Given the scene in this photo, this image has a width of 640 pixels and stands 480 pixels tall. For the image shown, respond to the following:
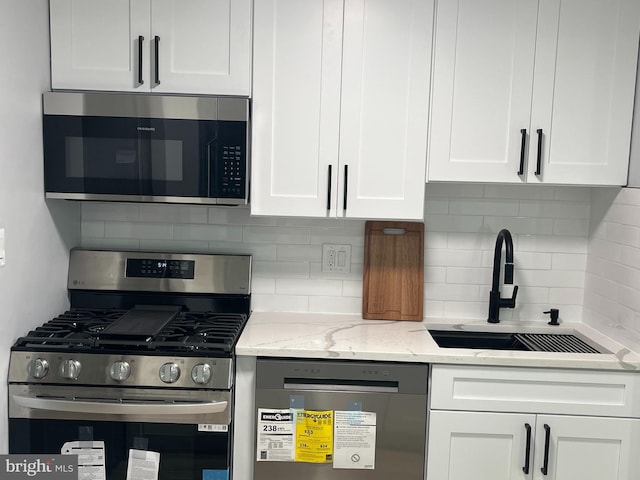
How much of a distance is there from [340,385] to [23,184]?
1.34 meters

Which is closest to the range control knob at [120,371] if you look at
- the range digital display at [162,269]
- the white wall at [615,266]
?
the range digital display at [162,269]

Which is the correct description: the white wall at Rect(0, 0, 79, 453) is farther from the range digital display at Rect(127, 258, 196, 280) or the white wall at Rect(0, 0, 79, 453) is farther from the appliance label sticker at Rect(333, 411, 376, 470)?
the appliance label sticker at Rect(333, 411, 376, 470)

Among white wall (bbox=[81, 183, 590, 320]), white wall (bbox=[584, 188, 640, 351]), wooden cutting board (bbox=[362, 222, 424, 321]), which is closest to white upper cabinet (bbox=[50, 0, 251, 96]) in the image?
white wall (bbox=[81, 183, 590, 320])

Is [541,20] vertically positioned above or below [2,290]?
above

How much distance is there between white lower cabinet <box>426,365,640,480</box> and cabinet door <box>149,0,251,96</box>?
1346 mm

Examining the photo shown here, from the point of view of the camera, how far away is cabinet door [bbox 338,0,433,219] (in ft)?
7.30

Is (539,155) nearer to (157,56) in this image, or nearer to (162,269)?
(157,56)

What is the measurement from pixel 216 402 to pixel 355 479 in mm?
578

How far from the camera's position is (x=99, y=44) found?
223 cm

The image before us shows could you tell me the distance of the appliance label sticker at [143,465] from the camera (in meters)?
2.04

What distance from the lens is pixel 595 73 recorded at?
2.25 metres

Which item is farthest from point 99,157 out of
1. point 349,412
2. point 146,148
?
point 349,412

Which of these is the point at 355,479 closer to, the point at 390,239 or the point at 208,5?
the point at 390,239

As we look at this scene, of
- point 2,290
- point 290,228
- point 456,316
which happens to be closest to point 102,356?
point 2,290
